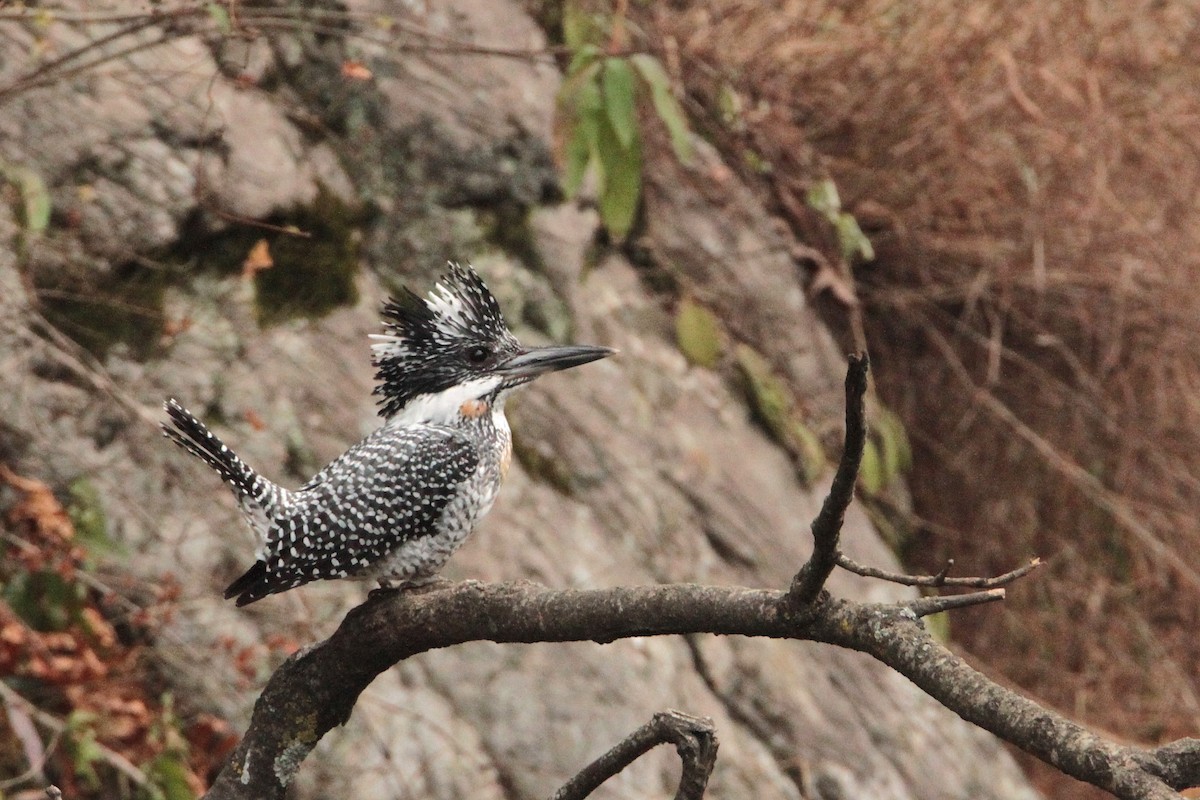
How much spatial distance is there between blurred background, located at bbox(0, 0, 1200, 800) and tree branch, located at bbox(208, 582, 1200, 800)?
3.92ft

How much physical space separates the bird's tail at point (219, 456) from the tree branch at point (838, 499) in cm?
145

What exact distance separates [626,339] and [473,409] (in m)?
2.07

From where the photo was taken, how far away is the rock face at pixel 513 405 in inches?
160

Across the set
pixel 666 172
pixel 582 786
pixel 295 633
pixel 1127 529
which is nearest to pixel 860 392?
pixel 582 786

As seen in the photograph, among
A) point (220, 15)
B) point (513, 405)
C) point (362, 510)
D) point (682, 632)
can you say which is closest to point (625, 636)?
point (682, 632)

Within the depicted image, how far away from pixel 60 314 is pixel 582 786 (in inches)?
110

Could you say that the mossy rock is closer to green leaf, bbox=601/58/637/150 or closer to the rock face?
the rock face

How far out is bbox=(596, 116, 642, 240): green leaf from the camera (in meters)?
3.60

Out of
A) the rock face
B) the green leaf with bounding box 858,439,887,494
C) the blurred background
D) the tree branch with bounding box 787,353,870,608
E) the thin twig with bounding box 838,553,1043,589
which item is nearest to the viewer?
the tree branch with bounding box 787,353,870,608

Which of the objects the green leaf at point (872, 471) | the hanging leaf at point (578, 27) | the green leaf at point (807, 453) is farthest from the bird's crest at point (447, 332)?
the green leaf at point (807, 453)

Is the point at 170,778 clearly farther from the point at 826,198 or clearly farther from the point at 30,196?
the point at 826,198

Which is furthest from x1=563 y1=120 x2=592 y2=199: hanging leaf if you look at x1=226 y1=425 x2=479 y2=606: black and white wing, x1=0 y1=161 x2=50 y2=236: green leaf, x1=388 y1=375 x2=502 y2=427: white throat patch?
x1=0 y1=161 x2=50 y2=236: green leaf

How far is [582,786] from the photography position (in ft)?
6.71

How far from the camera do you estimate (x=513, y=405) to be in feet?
16.0
